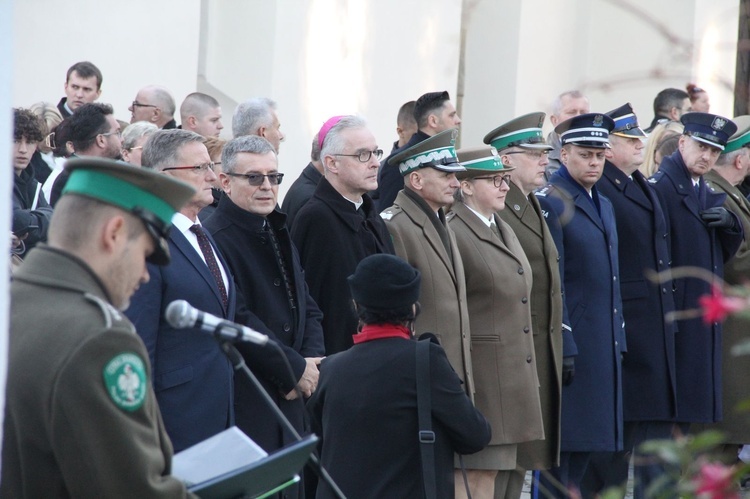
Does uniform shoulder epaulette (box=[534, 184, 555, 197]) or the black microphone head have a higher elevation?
uniform shoulder epaulette (box=[534, 184, 555, 197])

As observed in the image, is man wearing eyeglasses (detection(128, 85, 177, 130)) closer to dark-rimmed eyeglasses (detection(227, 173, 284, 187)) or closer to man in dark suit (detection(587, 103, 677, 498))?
man in dark suit (detection(587, 103, 677, 498))

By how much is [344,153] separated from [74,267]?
136 inches

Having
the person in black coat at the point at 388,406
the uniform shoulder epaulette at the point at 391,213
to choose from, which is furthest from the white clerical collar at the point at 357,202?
the person in black coat at the point at 388,406

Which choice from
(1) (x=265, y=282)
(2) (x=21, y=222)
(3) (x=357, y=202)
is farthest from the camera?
(3) (x=357, y=202)

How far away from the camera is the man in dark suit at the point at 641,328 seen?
24.1 feet

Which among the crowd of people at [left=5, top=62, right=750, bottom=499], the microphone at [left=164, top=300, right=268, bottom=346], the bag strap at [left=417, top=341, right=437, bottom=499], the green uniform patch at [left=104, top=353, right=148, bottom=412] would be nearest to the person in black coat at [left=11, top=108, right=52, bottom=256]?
the crowd of people at [left=5, top=62, right=750, bottom=499]

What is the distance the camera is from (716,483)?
165 centimetres

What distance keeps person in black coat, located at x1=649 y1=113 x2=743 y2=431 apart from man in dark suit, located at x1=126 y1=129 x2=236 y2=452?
364 cm

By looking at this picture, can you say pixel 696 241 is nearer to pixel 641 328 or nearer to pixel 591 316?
pixel 641 328

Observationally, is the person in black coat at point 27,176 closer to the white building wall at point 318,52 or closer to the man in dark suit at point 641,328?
the white building wall at point 318,52

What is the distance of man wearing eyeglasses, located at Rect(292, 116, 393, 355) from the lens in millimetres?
5961

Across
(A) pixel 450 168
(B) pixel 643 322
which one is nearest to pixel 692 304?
(B) pixel 643 322

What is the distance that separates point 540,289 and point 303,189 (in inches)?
53.4

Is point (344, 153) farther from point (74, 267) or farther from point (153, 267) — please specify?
point (74, 267)
